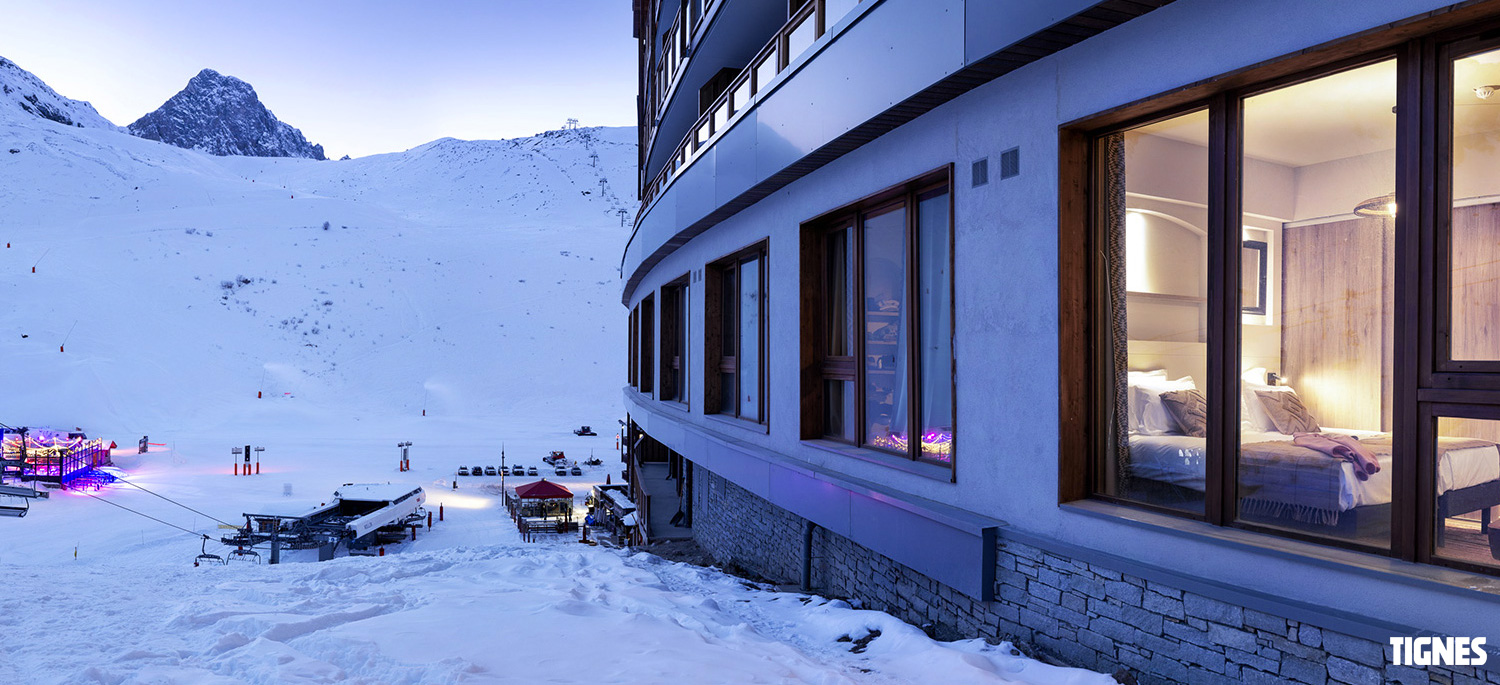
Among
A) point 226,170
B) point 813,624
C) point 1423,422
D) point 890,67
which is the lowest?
point 813,624

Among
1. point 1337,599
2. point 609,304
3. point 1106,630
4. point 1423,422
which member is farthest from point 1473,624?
point 609,304

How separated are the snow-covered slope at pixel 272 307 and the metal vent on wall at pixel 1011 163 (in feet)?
143

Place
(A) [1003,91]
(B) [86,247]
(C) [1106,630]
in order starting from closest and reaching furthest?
(C) [1106,630], (A) [1003,91], (B) [86,247]

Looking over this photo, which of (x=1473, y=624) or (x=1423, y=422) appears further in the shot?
(x=1423, y=422)

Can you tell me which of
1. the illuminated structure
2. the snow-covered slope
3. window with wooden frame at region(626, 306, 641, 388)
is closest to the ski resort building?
window with wooden frame at region(626, 306, 641, 388)

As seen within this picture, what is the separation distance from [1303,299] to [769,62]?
7055 millimetres

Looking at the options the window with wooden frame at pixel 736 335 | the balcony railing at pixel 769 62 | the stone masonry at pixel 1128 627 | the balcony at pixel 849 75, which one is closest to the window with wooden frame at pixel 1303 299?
the stone masonry at pixel 1128 627

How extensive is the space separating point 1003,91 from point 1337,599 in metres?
4.02

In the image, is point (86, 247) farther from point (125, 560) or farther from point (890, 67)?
point (890, 67)

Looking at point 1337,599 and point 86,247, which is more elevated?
point 86,247

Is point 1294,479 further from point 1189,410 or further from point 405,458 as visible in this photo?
point 405,458

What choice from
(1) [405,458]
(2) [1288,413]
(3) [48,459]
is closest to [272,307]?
(3) [48,459]

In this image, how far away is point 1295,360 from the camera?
4.53 meters

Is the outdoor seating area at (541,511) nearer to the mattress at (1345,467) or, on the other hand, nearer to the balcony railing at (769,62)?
the balcony railing at (769,62)
